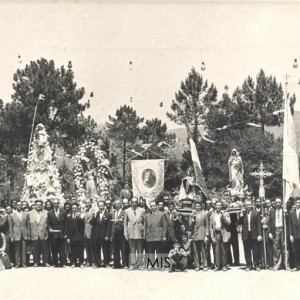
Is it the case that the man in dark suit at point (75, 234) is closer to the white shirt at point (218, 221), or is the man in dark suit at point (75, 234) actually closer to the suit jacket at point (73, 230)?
the suit jacket at point (73, 230)

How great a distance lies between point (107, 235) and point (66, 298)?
2.39 meters

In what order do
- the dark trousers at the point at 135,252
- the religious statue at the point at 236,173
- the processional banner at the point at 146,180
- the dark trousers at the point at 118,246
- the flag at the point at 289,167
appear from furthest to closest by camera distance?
the religious statue at the point at 236,173 → the processional banner at the point at 146,180 → the dark trousers at the point at 118,246 → the dark trousers at the point at 135,252 → the flag at the point at 289,167

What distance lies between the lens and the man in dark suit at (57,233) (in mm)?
11430

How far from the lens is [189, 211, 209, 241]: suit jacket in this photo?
427 inches

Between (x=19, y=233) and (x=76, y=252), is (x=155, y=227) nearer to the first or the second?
(x=76, y=252)

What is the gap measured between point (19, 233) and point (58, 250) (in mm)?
879

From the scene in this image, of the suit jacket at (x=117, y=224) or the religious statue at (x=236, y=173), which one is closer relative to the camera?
the suit jacket at (x=117, y=224)

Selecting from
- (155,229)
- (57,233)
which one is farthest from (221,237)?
(57,233)

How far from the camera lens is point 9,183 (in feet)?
98.6

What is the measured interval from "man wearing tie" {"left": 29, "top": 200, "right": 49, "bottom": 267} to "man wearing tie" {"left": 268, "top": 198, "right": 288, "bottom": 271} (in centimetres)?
455

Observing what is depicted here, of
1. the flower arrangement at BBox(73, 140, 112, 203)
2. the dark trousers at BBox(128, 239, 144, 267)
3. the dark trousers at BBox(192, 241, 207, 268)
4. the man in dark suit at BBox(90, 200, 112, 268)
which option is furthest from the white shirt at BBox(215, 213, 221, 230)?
the flower arrangement at BBox(73, 140, 112, 203)

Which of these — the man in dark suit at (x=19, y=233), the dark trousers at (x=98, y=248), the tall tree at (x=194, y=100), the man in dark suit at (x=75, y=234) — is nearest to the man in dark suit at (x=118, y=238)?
the dark trousers at (x=98, y=248)

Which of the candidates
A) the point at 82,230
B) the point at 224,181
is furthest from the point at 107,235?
A: the point at 224,181

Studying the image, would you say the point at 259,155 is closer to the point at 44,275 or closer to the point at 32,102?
the point at 32,102
